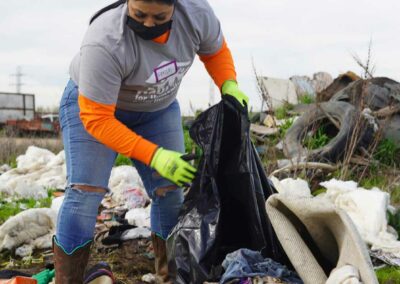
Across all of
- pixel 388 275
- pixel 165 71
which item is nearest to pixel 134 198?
pixel 388 275

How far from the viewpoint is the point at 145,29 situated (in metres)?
2.54

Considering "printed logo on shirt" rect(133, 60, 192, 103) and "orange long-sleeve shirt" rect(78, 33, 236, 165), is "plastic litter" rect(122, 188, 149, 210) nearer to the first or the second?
"printed logo on shirt" rect(133, 60, 192, 103)

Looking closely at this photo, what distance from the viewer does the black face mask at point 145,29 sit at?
99.5 inches

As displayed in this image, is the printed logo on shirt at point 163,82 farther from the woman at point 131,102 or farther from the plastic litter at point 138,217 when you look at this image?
the plastic litter at point 138,217

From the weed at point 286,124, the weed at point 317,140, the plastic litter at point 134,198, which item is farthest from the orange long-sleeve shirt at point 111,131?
the weed at point 286,124

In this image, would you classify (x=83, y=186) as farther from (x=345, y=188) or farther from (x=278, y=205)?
(x=345, y=188)

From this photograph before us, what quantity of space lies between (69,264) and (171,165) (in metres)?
0.78

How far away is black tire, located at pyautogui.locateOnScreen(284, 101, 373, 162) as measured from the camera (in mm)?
6104

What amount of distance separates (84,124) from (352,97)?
514 centimetres

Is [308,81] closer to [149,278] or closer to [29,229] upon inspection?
[29,229]

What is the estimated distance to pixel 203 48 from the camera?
9.91 feet

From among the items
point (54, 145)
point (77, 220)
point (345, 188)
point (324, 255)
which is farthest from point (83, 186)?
point (54, 145)

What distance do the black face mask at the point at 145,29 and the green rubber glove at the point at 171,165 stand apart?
52 centimetres

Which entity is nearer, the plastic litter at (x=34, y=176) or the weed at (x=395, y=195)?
the weed at (x=395, y=195)
